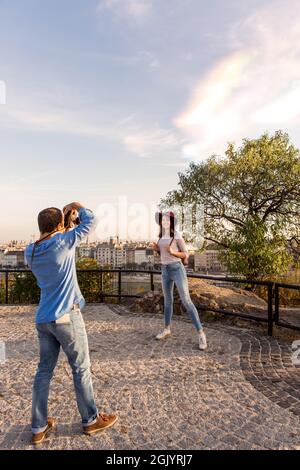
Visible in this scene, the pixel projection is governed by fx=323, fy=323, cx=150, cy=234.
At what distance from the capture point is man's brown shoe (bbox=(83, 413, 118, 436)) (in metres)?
2.86

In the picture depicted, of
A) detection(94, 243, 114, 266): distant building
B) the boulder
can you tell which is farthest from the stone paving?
detection(94, 243, 114, 266): distant building

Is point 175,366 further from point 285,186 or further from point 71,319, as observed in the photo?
point 285,186

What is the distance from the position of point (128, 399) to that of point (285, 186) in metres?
13.6

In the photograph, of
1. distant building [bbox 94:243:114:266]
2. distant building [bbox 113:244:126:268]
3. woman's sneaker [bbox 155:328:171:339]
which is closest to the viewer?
woman's sneaker [bbox 155:328:171:339]

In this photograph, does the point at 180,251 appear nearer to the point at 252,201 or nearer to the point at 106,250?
the point at 252,201

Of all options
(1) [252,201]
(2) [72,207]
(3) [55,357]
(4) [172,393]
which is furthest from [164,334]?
(1) [252,201]

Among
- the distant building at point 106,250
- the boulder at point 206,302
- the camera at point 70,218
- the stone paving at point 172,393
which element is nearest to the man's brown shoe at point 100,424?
the stone paving at point 172,393

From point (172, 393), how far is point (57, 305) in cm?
193

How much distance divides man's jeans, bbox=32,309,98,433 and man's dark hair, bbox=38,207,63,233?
2.35 feet

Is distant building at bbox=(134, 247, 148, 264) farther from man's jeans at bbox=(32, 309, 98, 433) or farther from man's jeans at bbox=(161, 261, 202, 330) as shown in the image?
man's jeans at bbox=(32, 309, 98, 433)

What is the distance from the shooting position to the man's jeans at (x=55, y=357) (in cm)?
262

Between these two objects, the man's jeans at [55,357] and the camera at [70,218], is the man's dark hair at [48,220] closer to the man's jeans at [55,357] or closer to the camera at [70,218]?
the camera at [70,218]

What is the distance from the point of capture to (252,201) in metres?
15.8
